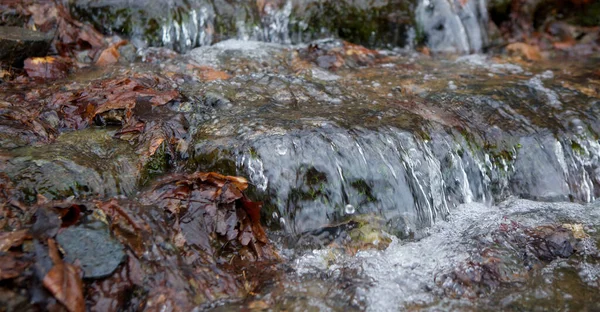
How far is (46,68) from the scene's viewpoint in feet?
16.3

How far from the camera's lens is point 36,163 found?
10.2ft

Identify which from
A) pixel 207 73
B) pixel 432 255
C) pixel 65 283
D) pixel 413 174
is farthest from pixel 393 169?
pixel 207 73

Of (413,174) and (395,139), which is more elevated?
(395,139)

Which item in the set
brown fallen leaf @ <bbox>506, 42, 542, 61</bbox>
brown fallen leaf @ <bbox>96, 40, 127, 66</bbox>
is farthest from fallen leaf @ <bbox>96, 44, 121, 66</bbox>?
brown fallen leaf @ <bbox>506, 42, 542, 61</bbox>

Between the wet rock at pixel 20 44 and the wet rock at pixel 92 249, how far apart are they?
3153 mm

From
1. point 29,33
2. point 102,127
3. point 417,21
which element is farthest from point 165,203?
point 417,21

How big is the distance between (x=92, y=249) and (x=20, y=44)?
11.2 ft

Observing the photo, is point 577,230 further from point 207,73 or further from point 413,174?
point 207,73

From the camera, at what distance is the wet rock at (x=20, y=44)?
4.81 m

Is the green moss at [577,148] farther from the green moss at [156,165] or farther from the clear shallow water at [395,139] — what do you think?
the green moss at [156,165]

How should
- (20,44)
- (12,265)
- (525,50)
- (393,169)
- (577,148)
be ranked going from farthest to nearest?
(525,50)
(20,44)
(577,148)
(393,169)
(12,265)

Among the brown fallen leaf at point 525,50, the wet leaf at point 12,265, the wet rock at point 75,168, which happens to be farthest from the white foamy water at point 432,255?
the brown fallen leaf at point 525,50

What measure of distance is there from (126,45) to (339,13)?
9.29ft

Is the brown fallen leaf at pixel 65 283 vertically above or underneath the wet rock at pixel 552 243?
above
